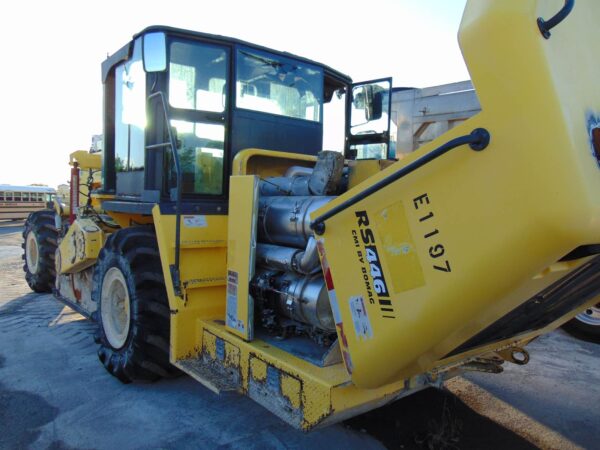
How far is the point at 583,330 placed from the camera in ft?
16.6

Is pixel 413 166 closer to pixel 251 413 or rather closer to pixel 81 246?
pixel 251 413

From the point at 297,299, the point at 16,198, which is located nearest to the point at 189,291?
the point at 297,299

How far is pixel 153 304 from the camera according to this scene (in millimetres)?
3543

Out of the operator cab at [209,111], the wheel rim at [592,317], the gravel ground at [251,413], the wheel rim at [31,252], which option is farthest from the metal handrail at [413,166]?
the wheel rim at [31,252]

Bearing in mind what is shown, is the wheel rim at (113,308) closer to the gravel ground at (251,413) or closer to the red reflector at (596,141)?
the gravel ground at (251,413)

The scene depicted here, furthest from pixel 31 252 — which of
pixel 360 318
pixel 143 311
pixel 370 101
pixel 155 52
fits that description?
pixel 360 318

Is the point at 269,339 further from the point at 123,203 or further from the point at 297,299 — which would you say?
the point at 123,203

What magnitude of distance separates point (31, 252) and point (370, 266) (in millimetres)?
6973

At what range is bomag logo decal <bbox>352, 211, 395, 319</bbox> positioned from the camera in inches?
83.4

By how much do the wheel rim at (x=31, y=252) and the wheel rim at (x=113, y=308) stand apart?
3.74 m

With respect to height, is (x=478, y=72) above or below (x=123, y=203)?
above

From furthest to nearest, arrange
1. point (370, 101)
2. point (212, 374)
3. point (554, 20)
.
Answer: point (370, 101)
point (212, 374)
point (554, 20)

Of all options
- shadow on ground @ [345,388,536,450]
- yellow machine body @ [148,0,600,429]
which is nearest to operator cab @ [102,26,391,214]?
yellow machine body @ [148,0,600,429]

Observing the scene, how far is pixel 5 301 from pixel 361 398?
6.25 m
